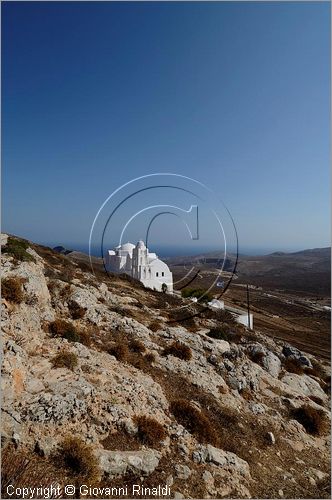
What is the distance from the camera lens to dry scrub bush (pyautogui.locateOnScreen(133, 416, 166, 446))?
998cm

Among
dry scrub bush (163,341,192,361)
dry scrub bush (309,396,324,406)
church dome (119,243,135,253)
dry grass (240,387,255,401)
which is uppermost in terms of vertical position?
church dome (119,243,135,253)

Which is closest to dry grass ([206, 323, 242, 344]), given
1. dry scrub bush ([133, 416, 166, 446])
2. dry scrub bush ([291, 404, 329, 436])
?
dry scrub bush ([291, 404, 329, 436])

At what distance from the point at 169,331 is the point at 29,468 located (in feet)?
41.2

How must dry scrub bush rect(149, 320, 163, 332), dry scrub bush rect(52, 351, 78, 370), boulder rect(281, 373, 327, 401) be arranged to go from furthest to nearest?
1. dry scrub bush rect(149, 320, 163, 332)
2. boulder rect(281, 373, 327, 401)
3. dry scrub bush rect(52, 351, 78, 370)

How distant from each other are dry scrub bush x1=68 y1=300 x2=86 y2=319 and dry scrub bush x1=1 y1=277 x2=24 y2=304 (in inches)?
135

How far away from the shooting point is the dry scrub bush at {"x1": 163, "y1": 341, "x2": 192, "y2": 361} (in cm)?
1677

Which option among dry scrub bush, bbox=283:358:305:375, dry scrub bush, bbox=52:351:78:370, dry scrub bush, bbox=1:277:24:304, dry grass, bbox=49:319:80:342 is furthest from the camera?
dry scrub bush, bbox=283:358:305:375

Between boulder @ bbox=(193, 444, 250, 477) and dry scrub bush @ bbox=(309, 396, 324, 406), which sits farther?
dry scrub bush @ bbox=(309, 396, 324, 406)

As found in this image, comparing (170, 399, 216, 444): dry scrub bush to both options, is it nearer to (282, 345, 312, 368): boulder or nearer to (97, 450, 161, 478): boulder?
(97, 450, 161, 478): boulder

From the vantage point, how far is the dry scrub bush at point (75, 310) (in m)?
16.8

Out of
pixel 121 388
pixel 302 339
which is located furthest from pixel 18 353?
pixel 302 339

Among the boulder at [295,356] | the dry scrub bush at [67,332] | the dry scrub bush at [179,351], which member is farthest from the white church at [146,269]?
the dry scrub bush at [67,332]

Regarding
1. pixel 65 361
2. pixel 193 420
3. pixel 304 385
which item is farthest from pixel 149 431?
pixel 304 385

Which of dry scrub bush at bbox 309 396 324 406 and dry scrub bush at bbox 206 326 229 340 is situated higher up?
dry scrub bush at bbox 206 326 229 340
